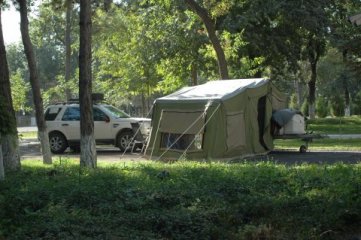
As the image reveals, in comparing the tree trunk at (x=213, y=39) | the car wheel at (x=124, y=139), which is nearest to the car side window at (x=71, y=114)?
the car wheel at (x=124, y=139)

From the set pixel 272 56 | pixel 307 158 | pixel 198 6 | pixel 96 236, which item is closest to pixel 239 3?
pixel 198 6

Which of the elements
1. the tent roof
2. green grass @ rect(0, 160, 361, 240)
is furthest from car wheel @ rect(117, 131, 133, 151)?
green grass @ rect(0, 160, 361, 240)

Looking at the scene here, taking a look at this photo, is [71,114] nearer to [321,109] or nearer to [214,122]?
[214,122]

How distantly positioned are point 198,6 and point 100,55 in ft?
43.6

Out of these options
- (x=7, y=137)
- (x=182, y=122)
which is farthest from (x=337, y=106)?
(x=7, y=137)

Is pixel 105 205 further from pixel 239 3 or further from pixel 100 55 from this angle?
pixel 100 55

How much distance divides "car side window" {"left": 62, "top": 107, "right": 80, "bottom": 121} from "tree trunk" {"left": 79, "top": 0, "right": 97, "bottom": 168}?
9.27 metres

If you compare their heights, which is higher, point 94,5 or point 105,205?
point 94,5

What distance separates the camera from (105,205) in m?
7.56

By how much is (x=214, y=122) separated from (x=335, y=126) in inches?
821

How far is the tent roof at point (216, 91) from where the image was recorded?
16591 mm

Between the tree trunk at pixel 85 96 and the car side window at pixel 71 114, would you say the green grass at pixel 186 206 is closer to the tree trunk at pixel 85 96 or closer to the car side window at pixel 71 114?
the tree trunk at pixel 85 96

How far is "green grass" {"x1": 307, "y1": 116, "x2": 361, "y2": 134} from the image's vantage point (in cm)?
3244

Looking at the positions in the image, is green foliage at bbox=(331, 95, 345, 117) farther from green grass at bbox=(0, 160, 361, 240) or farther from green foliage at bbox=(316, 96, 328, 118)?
green grass at bbox=(0, 160, 361, 240)
